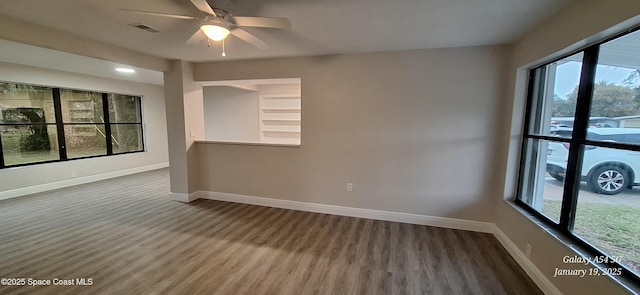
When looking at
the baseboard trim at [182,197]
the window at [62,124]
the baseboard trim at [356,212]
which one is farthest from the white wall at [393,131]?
the window at [62,124]

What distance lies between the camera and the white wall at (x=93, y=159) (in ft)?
14.1

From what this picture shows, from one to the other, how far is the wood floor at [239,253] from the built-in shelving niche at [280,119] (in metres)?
2.73

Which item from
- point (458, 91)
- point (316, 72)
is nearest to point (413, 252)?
point (458, 91)

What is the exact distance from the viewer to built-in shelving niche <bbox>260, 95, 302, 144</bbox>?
6.09 meters

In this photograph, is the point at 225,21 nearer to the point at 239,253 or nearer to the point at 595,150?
the point at 239,253

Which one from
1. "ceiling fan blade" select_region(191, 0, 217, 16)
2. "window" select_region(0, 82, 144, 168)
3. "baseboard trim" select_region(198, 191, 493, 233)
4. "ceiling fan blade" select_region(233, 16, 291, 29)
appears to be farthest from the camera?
"window" select_region(0, 82, 144, 168)

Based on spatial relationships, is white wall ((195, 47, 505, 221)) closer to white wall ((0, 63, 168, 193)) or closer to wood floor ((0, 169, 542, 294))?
wood floor ((0, 169, 542, 294))

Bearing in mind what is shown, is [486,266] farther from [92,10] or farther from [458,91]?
[92,10]

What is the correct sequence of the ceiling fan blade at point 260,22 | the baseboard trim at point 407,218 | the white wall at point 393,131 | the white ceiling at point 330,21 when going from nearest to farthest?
the ceiling fan blade at point 260,22
the white ceiling at point 330,21
the baseboard trim at point 407,218
the white wall at point 393,131

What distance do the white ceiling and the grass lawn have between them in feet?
5.00

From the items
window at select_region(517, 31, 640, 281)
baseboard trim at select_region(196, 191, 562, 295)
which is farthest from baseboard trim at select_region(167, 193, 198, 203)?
window at select_region(517, 31, 640, 281)

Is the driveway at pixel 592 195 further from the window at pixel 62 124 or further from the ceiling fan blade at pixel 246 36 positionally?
the window at pixel 62 124

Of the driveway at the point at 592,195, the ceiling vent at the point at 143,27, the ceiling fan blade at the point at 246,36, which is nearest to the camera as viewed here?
the driveway at the point at 592,195

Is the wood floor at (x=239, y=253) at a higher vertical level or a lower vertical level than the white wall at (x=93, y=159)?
lower
